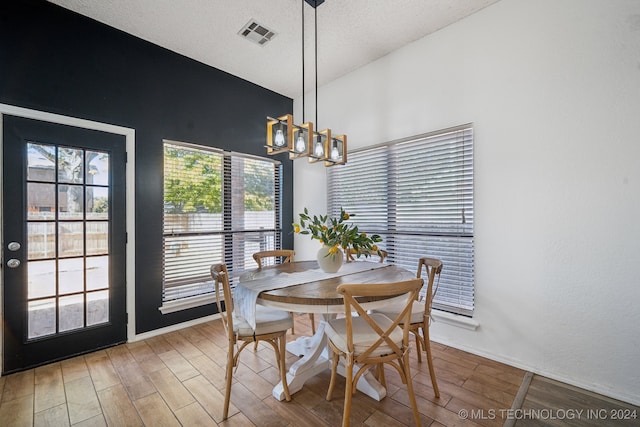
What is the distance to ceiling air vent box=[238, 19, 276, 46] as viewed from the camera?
2.79 m

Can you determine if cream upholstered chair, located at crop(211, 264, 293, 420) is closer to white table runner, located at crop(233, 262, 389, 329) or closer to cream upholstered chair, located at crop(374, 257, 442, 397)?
white table runner, located at crop(233, 262, 389, 329)

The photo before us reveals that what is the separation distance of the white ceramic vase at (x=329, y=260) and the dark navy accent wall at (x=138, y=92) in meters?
1.97

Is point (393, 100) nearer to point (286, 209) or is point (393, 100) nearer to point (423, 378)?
point (286, 209)

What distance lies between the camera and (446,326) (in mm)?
2775

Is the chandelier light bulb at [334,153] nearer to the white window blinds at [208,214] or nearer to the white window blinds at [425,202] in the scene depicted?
the white window blinds at [425,202]

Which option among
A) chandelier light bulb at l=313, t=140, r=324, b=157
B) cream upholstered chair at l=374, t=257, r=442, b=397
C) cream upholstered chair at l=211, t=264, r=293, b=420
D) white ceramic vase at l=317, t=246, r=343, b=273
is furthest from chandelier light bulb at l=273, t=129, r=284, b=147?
cream upholstered chair at l=374, t=257, r=442, b=397

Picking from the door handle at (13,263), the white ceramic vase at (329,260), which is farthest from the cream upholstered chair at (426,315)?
the door handle at (13,263)

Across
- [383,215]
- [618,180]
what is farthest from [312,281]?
[618,180]

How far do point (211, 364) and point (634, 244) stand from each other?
3.32 meters

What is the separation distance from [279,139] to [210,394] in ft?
6.43

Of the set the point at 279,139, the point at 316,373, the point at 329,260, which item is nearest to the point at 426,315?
the point at 329,260

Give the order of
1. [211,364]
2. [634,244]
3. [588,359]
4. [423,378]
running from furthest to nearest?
[211,364], [423,378], [588,359], [634,244]

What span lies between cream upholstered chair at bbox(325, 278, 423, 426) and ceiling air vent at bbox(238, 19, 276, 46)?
2.72 m

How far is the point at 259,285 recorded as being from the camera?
189cm
